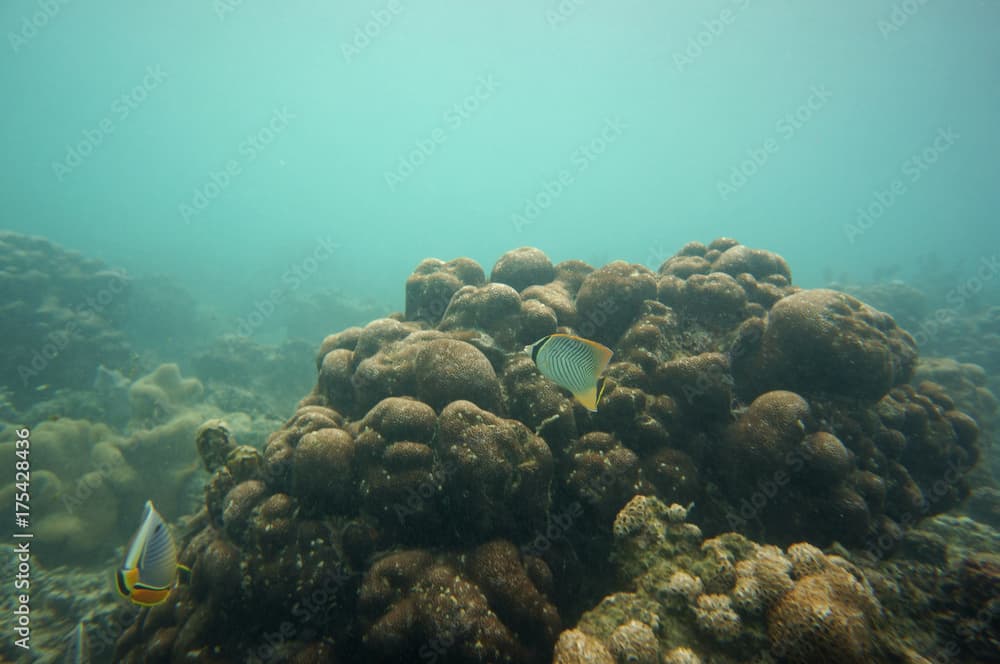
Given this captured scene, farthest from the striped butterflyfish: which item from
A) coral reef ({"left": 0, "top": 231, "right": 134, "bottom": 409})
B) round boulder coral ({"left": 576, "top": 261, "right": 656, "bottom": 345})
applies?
coral reef ({"left": 0, "top": 231, "right": 134, "bottom": 409})

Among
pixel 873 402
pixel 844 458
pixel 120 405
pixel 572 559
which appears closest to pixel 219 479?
pixel 572 559

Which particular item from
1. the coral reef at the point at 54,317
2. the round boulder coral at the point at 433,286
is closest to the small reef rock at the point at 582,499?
the round boulder coral at the point at 433,286

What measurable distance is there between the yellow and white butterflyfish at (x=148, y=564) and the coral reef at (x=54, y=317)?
18.0 metres

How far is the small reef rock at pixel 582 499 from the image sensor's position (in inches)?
124

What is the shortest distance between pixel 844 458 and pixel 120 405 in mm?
21397

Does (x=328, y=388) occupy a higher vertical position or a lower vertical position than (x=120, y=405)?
higher

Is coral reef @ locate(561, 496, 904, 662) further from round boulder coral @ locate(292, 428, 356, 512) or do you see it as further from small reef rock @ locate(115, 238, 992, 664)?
round boulder coral @ locate(292, 428, 356, 512)

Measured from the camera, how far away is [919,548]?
4191 millimetres

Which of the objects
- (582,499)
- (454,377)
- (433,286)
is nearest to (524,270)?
(433,286)

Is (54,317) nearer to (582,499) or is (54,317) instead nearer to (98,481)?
(98,481)

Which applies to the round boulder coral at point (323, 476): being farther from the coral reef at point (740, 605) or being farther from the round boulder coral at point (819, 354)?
the round boulder coral at point (819, 354)

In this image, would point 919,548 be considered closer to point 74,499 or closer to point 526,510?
point 526,510

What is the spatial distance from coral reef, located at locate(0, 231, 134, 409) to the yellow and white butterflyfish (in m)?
18.0

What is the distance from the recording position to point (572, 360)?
9.45 ft
